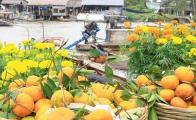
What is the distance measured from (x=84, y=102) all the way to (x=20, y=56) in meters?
1.22

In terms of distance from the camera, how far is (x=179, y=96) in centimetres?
213

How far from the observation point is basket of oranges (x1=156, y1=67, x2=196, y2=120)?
2.03 metres

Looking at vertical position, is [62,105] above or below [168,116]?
above

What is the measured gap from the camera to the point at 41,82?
180 centimetres

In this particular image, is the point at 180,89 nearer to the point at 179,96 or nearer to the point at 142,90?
the point at 179,96

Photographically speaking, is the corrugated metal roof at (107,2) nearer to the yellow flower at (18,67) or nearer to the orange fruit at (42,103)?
the yellow flower at (18,67)

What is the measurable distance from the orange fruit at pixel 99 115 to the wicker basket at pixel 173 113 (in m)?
0.56

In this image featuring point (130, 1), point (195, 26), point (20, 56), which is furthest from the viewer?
point (130, 1)

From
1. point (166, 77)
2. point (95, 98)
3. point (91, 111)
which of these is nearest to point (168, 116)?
point (166, 77)

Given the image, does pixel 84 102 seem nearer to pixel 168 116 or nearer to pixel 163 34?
pixel 168 116

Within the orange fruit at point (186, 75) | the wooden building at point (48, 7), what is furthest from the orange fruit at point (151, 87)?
the wooden building at point (48, 7)

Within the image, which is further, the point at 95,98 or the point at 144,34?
the point at 144,34

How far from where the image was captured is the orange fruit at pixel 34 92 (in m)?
1.75

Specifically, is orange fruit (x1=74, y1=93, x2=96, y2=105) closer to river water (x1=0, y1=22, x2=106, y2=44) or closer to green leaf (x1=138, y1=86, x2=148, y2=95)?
green leaf (x1=138, y1=86, x2=148, y2=95)
